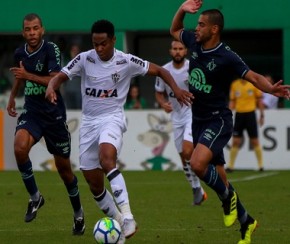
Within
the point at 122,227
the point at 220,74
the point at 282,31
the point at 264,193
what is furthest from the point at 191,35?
the point at 282,31

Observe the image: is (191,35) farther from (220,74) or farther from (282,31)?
(282,31)

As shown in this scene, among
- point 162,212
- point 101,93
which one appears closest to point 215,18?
point 101,93

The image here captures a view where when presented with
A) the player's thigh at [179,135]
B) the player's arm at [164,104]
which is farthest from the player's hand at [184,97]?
the player's thigh at [179,135]

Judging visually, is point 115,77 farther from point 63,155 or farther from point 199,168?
point 63,155

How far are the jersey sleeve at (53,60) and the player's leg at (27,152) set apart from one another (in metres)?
0.72

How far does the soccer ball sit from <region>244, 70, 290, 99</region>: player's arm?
2105mm

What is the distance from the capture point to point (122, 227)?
10.4 meters

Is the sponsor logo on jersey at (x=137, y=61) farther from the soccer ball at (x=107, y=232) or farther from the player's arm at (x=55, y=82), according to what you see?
the soccer ball at (x=107, y=232)

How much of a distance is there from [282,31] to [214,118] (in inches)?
643

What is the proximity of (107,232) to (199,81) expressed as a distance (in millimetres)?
2222

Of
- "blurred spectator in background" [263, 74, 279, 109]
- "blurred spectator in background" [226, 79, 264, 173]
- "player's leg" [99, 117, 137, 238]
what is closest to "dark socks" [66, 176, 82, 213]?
"player's leg" [99, 117, 137, 238]

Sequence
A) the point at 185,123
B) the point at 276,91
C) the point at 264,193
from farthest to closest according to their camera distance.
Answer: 1. the point at 264,193
2. the point at 185,123
3. the point at 276,91

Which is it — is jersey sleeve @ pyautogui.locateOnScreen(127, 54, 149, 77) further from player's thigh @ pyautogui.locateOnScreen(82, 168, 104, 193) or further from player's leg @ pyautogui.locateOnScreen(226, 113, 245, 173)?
player's leg @ pyautogui.locateOnScreen(226, 113, 245, 173)

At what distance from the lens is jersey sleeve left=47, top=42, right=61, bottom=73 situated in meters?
12.0
